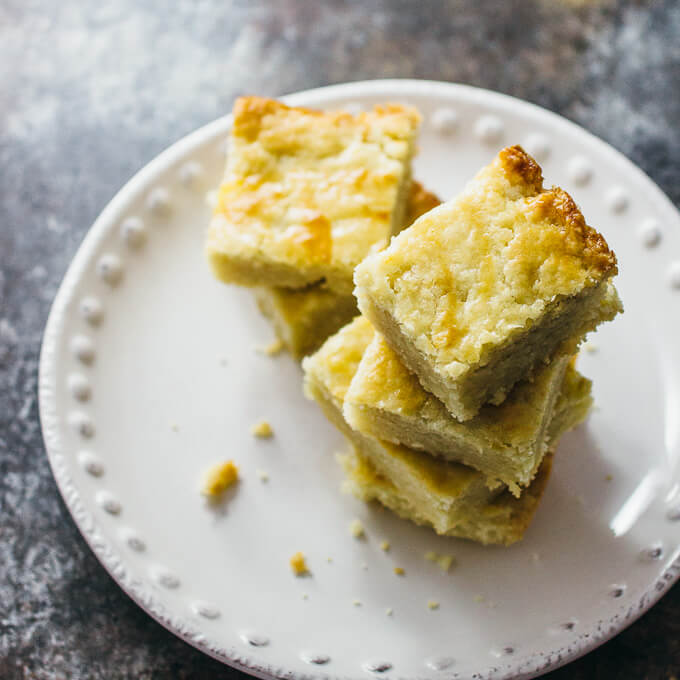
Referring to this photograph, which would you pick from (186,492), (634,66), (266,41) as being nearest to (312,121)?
(266,41)

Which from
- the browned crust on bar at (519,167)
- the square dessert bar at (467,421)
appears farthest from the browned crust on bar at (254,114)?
the square dessert bar at (467,421)

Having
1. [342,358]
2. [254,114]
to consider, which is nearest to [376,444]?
[342,358]

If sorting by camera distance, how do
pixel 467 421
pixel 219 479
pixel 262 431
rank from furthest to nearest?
pixel 262 431 < pixel 219 479 < pixel 467 421

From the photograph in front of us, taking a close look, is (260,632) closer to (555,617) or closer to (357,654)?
(357,654)

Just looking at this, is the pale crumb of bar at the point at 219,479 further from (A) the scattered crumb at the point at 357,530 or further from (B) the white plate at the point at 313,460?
(A) the scattered crumb at the point at 357,530

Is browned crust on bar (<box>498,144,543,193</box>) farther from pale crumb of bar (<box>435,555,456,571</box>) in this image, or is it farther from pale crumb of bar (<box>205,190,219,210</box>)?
pale crumb of bar (<box>435,555,456,571</box>)

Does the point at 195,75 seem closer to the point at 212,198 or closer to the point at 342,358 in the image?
the point at 212,198
